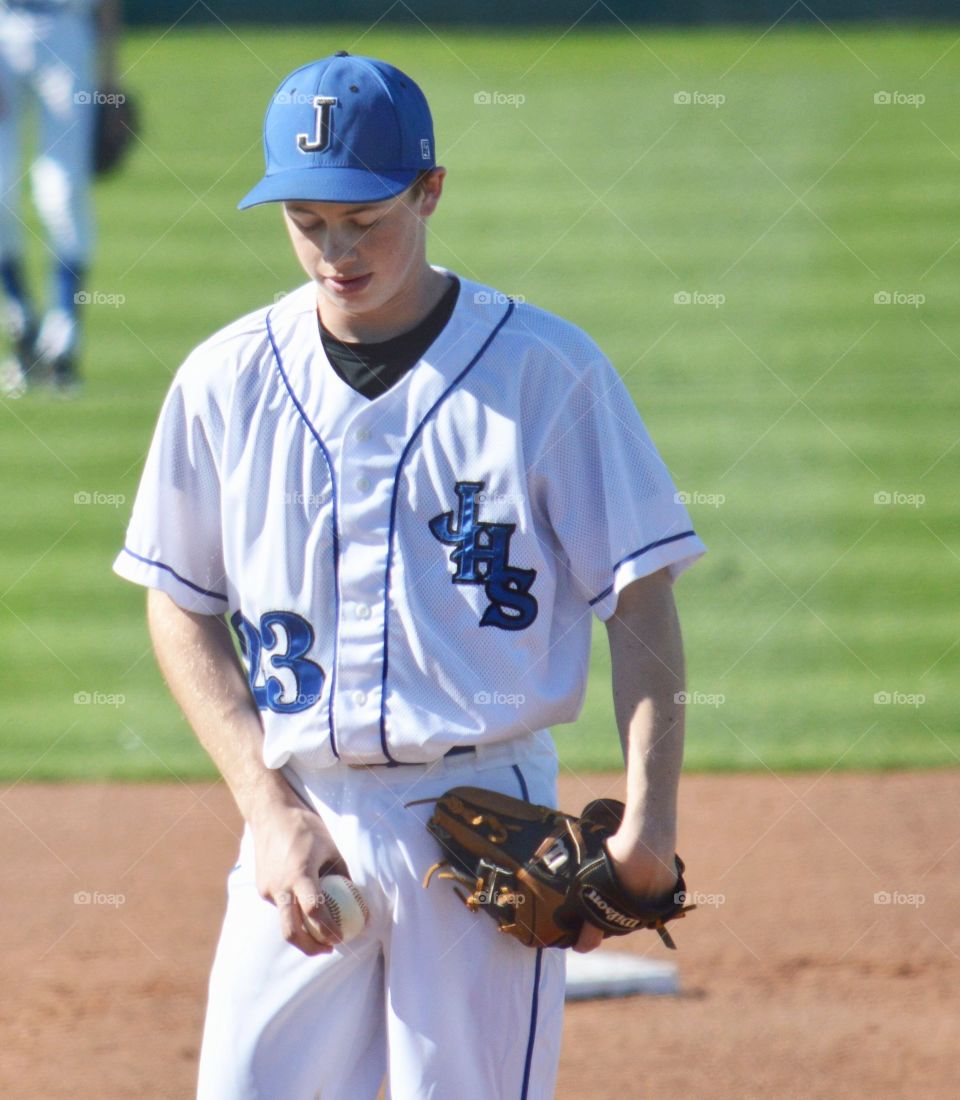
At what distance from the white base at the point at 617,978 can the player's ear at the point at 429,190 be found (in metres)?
2.12

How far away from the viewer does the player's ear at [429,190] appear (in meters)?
1.96

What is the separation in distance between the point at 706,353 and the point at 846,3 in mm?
6590

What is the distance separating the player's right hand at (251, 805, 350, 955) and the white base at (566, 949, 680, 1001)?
1.78 m

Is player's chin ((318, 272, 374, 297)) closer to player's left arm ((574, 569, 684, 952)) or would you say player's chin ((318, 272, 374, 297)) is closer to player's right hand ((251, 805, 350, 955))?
player's left arm ((574, 569, 684, 952))

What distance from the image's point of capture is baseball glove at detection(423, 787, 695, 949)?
1.87 meters

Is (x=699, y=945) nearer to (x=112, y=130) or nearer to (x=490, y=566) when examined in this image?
(x=490, y=566)

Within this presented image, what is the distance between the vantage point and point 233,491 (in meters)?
1.98

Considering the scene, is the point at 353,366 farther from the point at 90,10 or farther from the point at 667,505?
the point at 90,10

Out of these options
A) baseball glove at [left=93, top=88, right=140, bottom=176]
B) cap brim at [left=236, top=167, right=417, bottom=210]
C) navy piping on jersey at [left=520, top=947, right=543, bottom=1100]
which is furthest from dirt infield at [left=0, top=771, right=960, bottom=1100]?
baseball glove at [left=93, top=88, right=140, bottom=176]

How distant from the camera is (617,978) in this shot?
3.61 metres

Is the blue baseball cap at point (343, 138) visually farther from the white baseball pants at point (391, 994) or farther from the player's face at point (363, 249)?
the white baseball pants at point (391, 994)

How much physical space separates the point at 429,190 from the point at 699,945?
2417mm

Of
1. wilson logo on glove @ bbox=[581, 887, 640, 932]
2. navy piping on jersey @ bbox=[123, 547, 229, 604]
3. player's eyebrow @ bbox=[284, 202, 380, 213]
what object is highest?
player's eyebrow @ bbox=[284, 202, 380, 213]

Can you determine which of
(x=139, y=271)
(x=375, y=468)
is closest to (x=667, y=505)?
(x=375, y=468)
